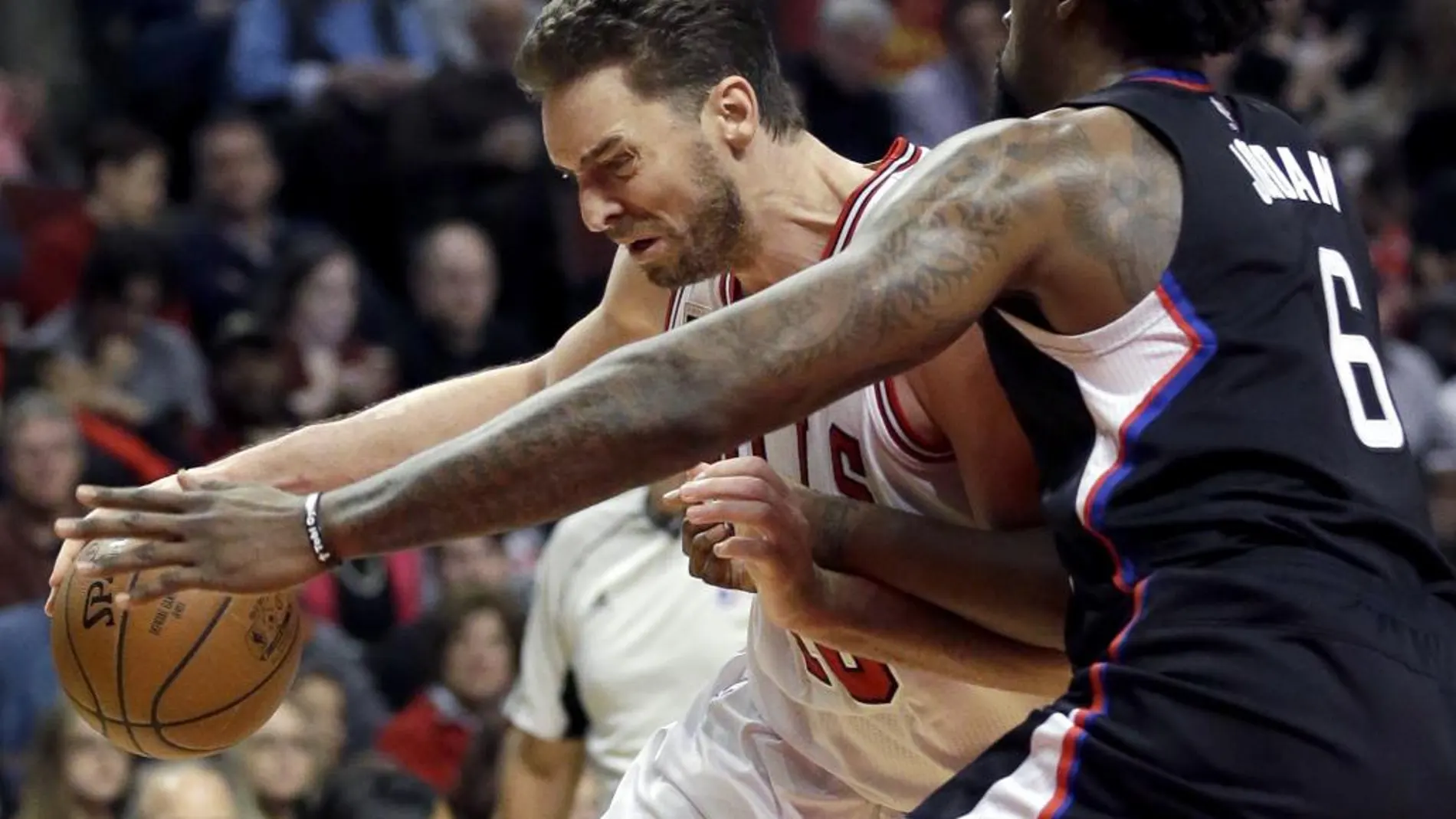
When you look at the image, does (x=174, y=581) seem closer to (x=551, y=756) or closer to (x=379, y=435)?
(x=379, y=435)

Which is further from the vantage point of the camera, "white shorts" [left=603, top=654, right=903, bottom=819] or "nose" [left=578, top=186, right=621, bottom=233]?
"white shorts" [left=603, top=654, right=903, bottom=819]

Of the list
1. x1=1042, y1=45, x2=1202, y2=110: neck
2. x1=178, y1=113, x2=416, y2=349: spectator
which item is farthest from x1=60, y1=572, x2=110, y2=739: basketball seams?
x1=178, y1=113, x2=416, y2=349: spectator

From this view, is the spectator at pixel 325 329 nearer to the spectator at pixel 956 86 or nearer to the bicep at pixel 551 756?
the bicep at pixel 551 756

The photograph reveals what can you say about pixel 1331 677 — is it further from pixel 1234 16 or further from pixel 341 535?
pixel 341 535

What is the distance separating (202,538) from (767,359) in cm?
78

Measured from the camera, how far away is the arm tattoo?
3.17 metres

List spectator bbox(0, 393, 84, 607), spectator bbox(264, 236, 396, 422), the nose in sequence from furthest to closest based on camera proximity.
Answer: spectator bbox(264, 236, 396, 422) < spectator bbox(0, 393, 84, 607) < the nose

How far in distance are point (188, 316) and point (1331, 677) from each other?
757cm

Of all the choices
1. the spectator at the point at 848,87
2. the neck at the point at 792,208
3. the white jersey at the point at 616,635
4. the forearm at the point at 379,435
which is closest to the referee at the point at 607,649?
the white jersey at the point at 616,635

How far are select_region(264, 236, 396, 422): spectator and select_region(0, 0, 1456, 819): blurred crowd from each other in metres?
0.01

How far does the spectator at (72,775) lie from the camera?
23.0 ft

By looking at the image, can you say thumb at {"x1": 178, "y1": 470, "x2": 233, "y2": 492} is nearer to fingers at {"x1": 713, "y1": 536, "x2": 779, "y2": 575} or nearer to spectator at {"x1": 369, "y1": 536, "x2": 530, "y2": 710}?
fingers at {"x1": 713, "y1": 536, "x2": 779, "y2": 575}

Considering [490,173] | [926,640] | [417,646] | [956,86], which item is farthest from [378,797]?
[956,86]

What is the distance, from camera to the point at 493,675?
817cm
